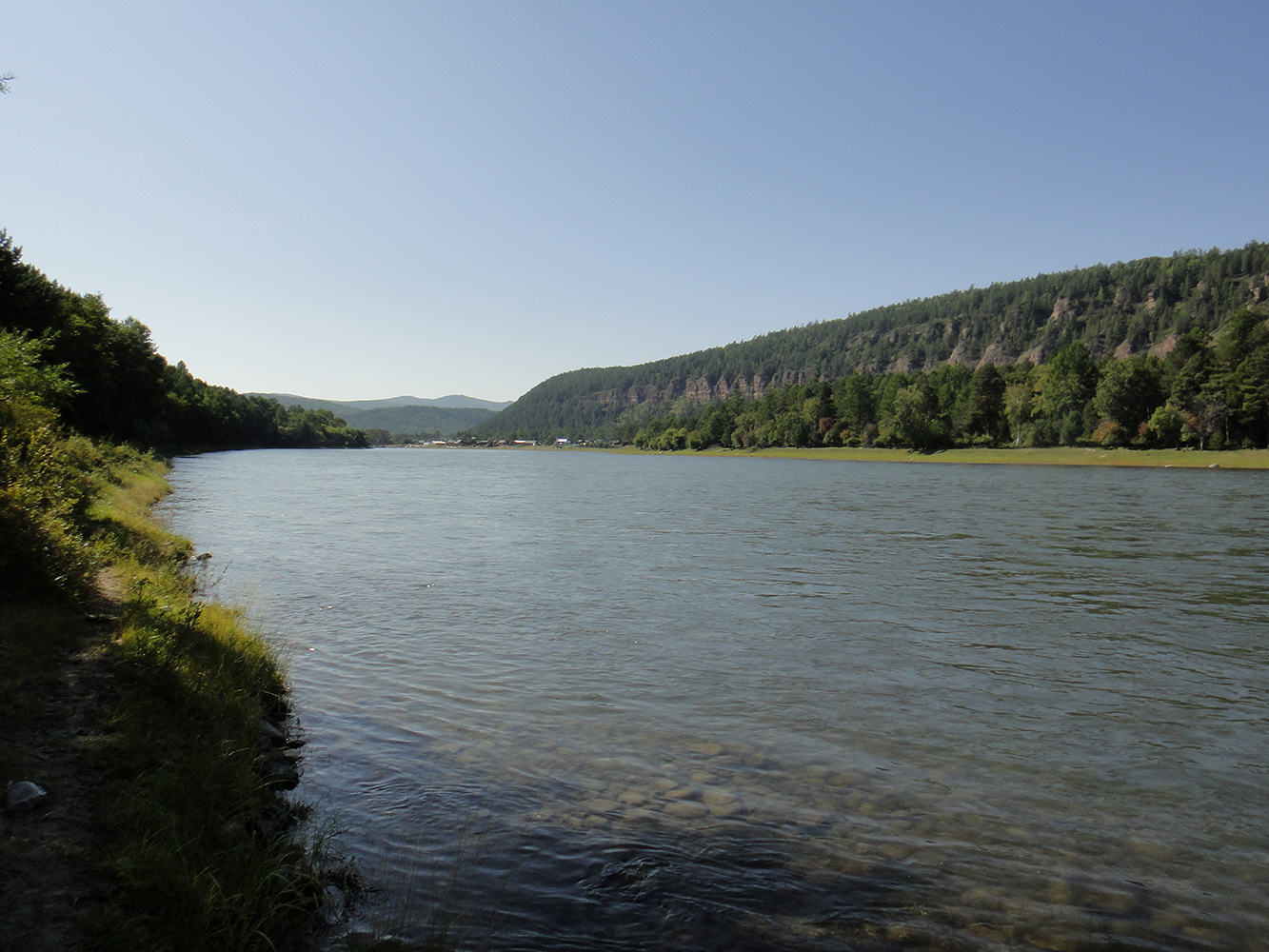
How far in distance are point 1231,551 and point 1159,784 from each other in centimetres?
2428

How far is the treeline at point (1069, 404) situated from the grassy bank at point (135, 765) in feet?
386

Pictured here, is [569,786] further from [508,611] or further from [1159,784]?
[508,611]

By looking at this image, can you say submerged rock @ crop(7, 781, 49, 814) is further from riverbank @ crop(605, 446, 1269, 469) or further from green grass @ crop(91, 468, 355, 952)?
riverbank @ crop(605, 446, 1269, 469)

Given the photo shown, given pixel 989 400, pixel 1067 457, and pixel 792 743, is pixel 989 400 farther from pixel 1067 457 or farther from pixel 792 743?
pixel 792 743

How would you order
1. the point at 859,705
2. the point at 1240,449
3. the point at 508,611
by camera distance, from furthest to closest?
1. the point at 1240,449
2. the point at 508,611
3. the point at 859,705

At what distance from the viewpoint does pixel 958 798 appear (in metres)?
8.61

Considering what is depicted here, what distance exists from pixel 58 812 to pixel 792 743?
26.6 ft

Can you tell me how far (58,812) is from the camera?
560cm

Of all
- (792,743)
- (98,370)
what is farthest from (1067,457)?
(98,370)

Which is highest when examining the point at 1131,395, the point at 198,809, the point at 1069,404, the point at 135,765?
the point at 1131,395

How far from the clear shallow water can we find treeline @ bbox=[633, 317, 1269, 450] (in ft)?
292

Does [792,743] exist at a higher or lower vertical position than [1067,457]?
lower

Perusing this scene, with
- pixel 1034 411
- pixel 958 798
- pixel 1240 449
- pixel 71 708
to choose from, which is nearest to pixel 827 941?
pixel 958 798

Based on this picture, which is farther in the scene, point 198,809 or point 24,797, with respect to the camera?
point 198,809
